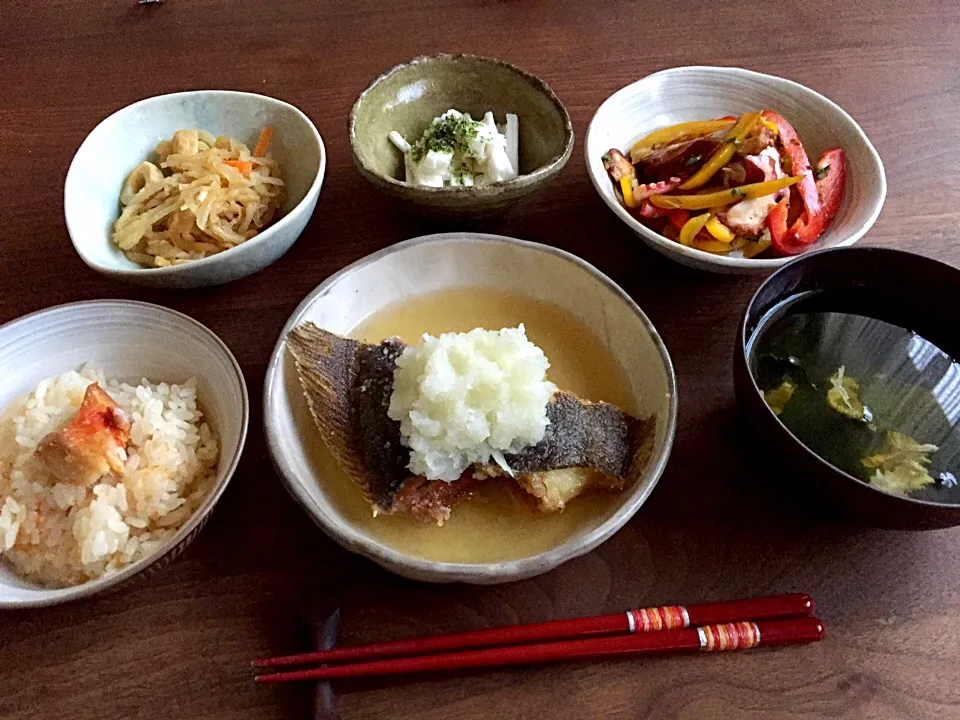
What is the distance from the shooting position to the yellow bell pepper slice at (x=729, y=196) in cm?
156

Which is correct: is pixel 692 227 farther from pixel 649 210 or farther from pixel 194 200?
pixel 194 200

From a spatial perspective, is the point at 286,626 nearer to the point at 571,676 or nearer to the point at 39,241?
the point at 571,676

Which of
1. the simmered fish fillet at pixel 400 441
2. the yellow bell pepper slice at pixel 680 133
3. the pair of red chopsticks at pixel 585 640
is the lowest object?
the pair of red chopsticks at pixel 585 640

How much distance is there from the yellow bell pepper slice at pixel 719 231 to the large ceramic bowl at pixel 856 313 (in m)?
0.22

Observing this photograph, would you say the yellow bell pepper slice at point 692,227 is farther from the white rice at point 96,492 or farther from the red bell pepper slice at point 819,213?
the white rice at point 96,492

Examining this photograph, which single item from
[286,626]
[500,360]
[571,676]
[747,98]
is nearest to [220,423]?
A: [286,626]

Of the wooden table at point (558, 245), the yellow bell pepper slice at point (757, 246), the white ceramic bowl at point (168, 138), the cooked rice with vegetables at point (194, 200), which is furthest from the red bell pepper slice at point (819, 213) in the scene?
the cooked rice with vegetables at point (194, 200)

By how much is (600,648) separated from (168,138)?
5.06 ft

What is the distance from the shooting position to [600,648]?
1117mm

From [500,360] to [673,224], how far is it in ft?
2.04

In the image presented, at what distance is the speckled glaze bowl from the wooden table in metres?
0.13

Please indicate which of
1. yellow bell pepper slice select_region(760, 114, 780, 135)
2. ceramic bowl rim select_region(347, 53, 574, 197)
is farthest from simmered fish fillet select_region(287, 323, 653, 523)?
yellow bell pepper slice select_region(760, 114, 780, 135)

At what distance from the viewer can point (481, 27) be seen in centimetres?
226

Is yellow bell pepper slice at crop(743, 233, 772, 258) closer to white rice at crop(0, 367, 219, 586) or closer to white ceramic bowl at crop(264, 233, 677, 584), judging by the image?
white ceramic bowl at crop(264, 233, 677, 584)
